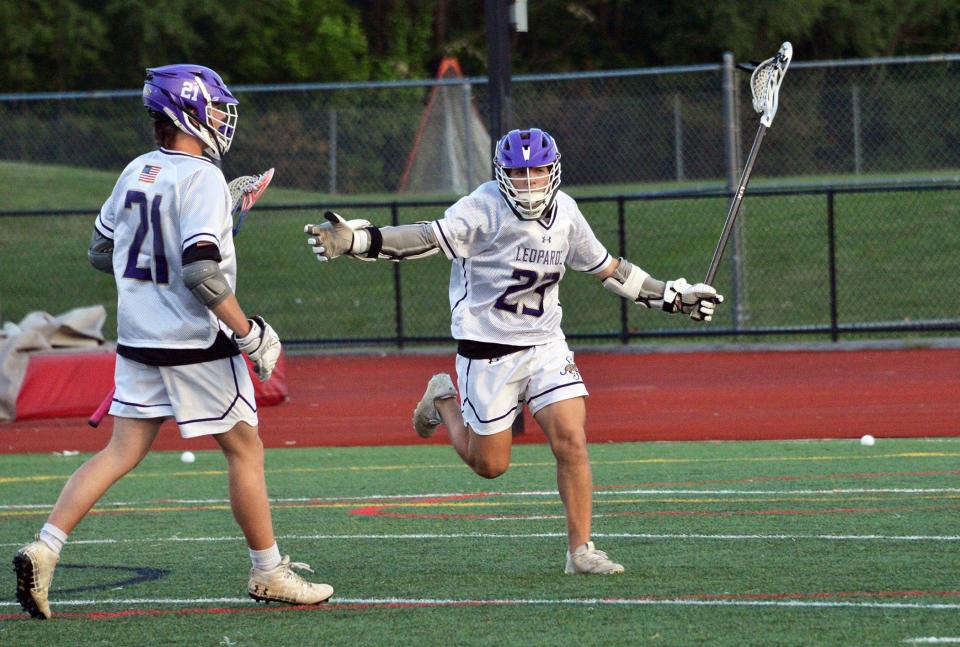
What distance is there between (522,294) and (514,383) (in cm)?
42

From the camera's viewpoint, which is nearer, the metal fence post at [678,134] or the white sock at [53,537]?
the white sock at [53,537]

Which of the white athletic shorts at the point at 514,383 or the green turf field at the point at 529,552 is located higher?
the white athletic shorts at the point at 514,383

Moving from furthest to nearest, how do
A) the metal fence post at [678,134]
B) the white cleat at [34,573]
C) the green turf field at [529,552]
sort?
the metal fence post at [678,134]
the white cleat at [34,573]
the green turf field at [529,552]

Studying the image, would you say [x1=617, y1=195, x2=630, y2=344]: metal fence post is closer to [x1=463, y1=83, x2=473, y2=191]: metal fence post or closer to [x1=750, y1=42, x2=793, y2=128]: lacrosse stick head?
[x1=463, y1=83, x2=473, y2=191]: metal fence post

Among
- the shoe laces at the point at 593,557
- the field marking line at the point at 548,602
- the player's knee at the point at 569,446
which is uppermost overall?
the player's knee at the point at 569,446

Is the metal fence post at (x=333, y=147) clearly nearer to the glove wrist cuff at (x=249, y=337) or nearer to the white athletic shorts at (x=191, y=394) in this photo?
the white athletic shorts at (x=191, y=394)

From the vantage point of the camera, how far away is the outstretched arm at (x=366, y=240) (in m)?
6.48

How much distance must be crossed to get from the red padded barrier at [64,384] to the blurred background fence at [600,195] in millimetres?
6293

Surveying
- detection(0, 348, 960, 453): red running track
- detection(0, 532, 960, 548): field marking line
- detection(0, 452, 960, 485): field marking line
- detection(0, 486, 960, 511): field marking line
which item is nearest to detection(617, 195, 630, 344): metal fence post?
detection(0, 348, 960, 453): red running track

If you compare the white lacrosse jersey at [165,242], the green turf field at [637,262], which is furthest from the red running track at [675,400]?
the white lacrosse jersey at [165,242]

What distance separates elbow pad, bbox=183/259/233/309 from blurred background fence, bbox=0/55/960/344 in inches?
527

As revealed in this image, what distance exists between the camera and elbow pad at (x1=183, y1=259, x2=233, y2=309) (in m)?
5.75

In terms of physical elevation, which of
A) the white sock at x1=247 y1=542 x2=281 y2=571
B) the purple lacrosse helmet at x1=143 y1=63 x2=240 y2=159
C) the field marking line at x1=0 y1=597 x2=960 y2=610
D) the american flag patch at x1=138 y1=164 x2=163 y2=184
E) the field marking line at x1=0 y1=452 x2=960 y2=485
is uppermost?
the purple lacrosse helmet at x1=143 y1=63 x2=240 y2=159

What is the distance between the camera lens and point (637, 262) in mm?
21672
